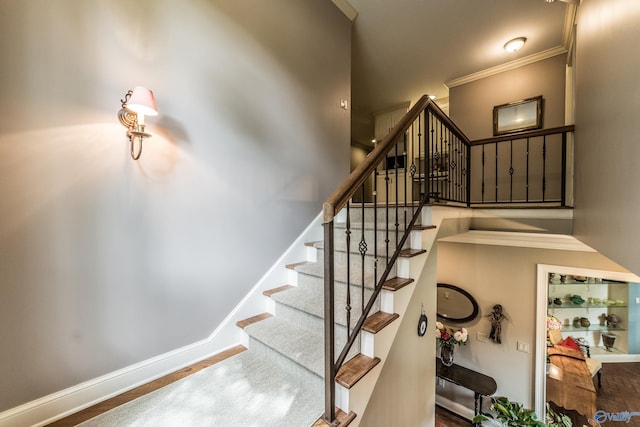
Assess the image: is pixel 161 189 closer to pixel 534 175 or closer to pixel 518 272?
pixel 518 272

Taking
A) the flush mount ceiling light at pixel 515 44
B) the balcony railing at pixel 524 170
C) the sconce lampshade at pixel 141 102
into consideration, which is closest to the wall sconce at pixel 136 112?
the sconce lampshade at pixel 141 102

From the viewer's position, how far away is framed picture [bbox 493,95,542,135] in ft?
11.9

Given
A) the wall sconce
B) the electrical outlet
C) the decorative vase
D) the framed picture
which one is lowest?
the decorative vase

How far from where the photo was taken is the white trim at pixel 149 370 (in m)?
1.16

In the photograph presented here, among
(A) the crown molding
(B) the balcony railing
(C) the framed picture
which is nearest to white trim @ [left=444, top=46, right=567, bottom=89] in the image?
(C) the framed picture

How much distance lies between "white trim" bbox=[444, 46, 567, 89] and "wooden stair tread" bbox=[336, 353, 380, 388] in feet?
15.5

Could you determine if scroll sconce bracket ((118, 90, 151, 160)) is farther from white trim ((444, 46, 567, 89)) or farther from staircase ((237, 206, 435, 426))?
white trim ((444, 46, 567, 89))

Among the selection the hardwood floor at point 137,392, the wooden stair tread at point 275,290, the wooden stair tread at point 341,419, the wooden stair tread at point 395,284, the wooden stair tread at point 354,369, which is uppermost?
the wooden stair tread at point 395,284

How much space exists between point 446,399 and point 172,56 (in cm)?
500

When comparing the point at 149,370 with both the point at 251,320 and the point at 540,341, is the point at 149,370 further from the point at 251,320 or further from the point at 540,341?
the point at 540,341

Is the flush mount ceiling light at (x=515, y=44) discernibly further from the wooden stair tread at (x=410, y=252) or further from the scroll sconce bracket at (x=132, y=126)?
the scroll sconce bracket at (x=132, y=126)

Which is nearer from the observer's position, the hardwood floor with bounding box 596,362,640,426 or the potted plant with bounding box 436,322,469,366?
the hardwood floor with bounding box 596,362,640,426

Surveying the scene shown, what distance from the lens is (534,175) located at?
144 inches

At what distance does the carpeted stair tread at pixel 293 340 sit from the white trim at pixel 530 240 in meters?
2.19
